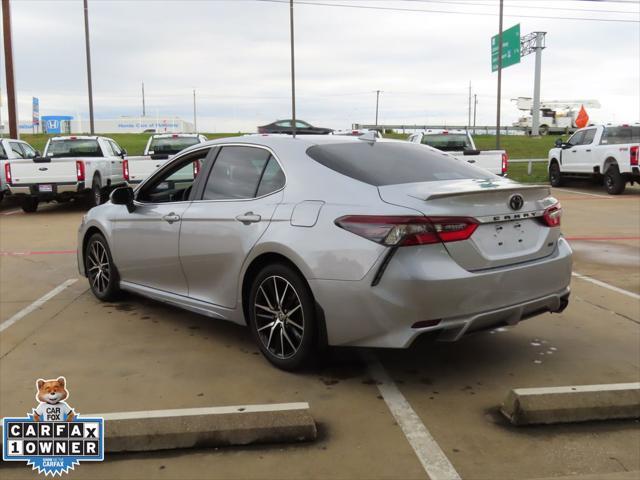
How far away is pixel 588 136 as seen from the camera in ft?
61.2

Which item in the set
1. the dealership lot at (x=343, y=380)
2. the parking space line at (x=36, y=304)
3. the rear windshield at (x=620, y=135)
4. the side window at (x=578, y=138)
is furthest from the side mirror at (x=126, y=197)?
the side window at (x=578, y=138)

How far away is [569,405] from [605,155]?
15900 mm

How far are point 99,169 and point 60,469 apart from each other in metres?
13.4

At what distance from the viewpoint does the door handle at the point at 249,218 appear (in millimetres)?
4375

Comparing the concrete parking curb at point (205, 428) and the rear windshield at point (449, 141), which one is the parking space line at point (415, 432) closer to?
the concrete parking curb at point (205, 428)

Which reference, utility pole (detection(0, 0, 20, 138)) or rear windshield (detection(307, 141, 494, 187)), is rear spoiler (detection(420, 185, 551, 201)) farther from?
utility pole (detection(0, 0, 20, 138))

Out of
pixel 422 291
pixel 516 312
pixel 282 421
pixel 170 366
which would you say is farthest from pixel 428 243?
pixel 170 366

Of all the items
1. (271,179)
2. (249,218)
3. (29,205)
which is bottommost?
(29,205)

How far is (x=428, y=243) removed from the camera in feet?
12.1

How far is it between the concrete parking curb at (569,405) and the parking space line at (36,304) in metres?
4.27

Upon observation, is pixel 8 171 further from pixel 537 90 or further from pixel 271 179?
pixel 537 90

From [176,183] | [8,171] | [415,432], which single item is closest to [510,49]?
[8,171]

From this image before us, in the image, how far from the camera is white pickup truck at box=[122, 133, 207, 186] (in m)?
15.3

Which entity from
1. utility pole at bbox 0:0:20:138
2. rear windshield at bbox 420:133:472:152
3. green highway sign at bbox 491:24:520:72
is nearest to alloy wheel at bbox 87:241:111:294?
rear windshield at bbox 420:133:472:152
